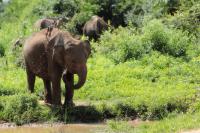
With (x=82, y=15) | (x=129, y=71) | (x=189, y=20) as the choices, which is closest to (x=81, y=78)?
(x=129, y=71)

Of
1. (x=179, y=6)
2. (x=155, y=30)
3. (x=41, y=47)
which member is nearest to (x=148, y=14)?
(x=179, y=6)

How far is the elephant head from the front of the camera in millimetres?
12781

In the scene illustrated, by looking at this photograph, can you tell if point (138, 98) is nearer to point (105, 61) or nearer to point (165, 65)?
point (165, 65)

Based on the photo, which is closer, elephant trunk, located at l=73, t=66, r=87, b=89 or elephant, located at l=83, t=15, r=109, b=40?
elephant trunk, located at l=73, t=66, r=87, b=89

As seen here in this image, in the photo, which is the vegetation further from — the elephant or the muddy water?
the elephant

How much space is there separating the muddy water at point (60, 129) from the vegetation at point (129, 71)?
14.0 inches

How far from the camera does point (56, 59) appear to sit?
13281 millimetres

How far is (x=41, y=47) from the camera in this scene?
1387cm

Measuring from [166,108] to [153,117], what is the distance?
1.30 feet

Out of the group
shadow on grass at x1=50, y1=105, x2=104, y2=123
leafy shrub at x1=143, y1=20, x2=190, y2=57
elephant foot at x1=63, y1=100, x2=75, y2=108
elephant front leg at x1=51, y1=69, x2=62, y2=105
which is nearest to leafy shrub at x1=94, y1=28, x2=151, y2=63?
leafy shrub at x1=143, y1=20, x2=190, y2=57

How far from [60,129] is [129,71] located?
549cm

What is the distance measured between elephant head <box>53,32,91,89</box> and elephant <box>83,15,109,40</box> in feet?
42.1

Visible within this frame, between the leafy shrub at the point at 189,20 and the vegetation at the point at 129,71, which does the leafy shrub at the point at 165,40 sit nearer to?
the vegetation at the point at 129,71

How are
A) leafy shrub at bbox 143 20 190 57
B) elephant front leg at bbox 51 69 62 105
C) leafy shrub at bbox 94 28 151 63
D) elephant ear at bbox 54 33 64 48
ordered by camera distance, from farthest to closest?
leafy shrub at bbox 143 20 190 57 < leafy shrub at bbox 94 28 151 63 < elephant front leg at bbox 51 69 62 105 < elephant ear at bbox 54 33 64 48
